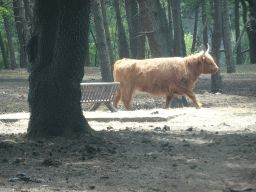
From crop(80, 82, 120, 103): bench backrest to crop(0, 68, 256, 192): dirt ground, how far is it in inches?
78.2

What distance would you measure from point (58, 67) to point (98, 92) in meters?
4.00

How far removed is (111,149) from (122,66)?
5760 mm

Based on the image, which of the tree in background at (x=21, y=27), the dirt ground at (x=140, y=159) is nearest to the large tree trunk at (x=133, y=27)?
the tree in background at (x=21, y=27)

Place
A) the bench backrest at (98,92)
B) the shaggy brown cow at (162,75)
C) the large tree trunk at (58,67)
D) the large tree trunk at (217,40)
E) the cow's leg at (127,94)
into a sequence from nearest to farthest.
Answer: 1. the large tree trunk at (58,67)
2. the bench backrest at (98,92)
3. the shaggy brown cow at (162,75)
4. the cow's leg at (127,94)
5. the large tree trunk at (217,40)

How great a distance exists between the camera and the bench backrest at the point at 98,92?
968cm

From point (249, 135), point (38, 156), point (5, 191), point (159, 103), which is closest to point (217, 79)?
point (159, 103)

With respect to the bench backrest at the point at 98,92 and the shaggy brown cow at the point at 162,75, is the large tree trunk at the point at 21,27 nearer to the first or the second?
the bench backrest at the point at 98,92

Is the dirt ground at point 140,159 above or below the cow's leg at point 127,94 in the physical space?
below

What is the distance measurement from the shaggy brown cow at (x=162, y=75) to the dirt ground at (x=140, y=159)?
273cm

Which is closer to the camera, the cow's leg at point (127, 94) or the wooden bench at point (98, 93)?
the wooden bench at point (98, 93)

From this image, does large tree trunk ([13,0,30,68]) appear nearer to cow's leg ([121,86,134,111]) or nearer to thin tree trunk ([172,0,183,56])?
cow's leg ([121,86,134,111])

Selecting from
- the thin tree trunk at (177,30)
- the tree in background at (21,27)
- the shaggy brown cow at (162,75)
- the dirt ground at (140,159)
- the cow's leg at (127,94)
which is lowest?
the dirt ground at (140,159)

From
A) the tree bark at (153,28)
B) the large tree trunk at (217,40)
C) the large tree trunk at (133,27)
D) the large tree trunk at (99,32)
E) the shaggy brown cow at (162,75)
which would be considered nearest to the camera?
the shaggy brown cow at (162,75)

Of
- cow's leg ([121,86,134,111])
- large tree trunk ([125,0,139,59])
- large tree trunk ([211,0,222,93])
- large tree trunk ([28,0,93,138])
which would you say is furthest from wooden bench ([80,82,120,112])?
large tree trunk ([125,0,139,59])
